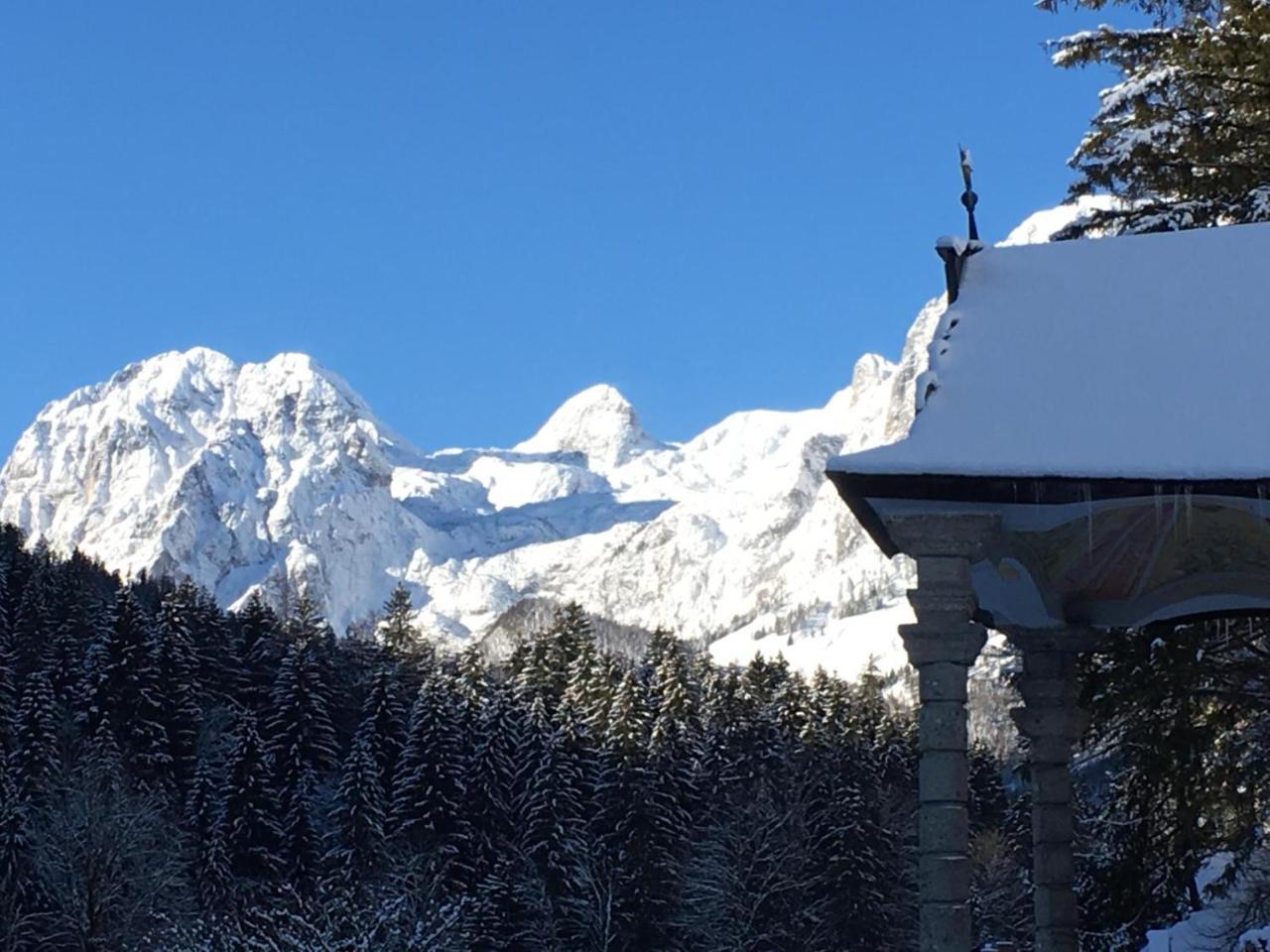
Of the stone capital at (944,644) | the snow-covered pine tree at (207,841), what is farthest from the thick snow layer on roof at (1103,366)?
the snow-covered pine tree at (207,841)

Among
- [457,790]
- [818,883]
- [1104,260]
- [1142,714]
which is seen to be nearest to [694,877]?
[818,883]

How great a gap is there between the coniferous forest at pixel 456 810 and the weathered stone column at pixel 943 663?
3150 centimetres

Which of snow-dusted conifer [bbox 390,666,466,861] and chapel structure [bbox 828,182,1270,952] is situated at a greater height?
snow-dusted conifer [bbox 390,666,466,861]

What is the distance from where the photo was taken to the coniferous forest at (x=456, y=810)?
175 ft

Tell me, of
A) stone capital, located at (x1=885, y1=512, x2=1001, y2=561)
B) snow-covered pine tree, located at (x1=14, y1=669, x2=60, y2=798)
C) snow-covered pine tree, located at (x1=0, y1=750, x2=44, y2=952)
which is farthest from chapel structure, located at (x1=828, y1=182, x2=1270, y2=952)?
snow-covered pine tree, located at (x1=14, y1=669, x2=60, y2=798)

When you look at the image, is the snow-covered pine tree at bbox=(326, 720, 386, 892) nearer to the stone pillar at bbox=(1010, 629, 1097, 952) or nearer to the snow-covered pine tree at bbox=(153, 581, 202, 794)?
the snow-covered pine tree at bbox=(153, 581, 202, 794)

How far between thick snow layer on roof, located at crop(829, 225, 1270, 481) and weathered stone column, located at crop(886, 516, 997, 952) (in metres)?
0.68

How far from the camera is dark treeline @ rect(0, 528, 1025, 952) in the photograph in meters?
54.3

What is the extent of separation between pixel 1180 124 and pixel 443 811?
44286 millimetres

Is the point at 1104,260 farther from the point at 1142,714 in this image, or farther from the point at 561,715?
the point at 561,715

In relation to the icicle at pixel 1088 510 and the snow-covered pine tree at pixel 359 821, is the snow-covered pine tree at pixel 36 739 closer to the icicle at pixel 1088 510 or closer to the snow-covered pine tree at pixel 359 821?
the snow-covered pine tree at pixel 359 821

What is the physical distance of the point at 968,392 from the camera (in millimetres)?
13328

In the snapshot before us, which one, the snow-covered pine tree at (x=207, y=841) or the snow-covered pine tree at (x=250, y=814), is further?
the snow-covered pine tree at (x=250, y=814)

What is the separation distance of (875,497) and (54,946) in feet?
157
